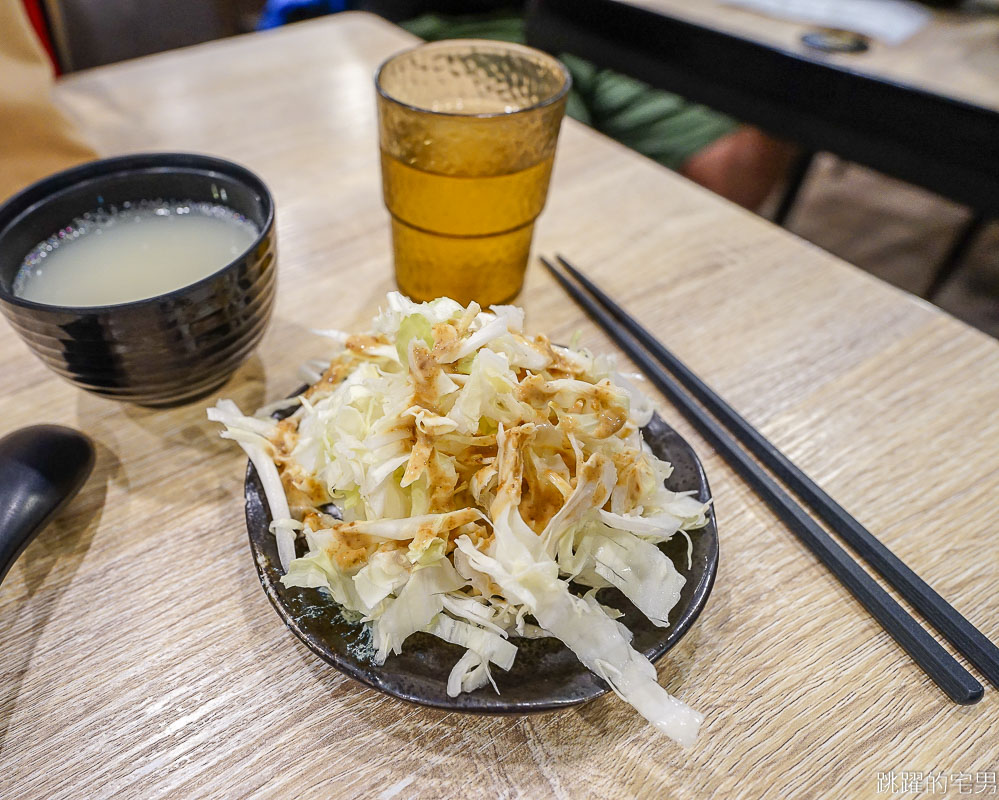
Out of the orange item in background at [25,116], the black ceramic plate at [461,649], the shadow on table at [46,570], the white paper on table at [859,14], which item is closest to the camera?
the black ceramic plate at [461,649]

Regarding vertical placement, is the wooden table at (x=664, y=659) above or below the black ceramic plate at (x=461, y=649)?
below

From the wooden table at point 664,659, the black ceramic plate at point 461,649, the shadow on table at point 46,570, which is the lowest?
the shadow on table at point 46,570

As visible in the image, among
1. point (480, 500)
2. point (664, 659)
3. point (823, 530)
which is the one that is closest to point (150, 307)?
point (480, 500)

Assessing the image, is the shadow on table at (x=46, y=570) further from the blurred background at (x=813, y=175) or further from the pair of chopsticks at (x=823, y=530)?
the blurred background at (x=813, y=175)

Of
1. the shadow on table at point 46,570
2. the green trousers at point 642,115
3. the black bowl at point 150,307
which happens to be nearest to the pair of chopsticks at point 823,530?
the black bowl at point 150,307

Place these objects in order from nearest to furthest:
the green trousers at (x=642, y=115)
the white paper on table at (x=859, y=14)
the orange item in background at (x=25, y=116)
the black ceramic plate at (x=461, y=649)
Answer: the black ceramic plate at (x=461, y=649) → the orange item in background at (x=25, y=116) → the white paper on table at (x=859, y=14) → the green trousers at (x=642, y=115)

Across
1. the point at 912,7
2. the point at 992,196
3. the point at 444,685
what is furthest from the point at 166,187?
the point at 912,7

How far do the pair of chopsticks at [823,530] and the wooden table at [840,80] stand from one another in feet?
3.81

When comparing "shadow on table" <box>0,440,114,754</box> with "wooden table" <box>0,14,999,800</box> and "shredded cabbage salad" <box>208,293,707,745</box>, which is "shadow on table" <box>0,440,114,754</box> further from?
"shredded cabbage salad" <box>208,293,707,745</box>

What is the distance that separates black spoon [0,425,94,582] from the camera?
2.23ft

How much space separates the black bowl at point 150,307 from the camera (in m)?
0.69

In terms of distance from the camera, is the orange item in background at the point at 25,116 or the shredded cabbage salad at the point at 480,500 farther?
the orange item in background at the point at 25,116

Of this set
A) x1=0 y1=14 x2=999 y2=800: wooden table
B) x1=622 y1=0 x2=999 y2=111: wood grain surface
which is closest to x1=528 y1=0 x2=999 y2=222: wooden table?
x1=622 y1=0 x2=999 y2=111: wood grain surface

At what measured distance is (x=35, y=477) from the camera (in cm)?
72
